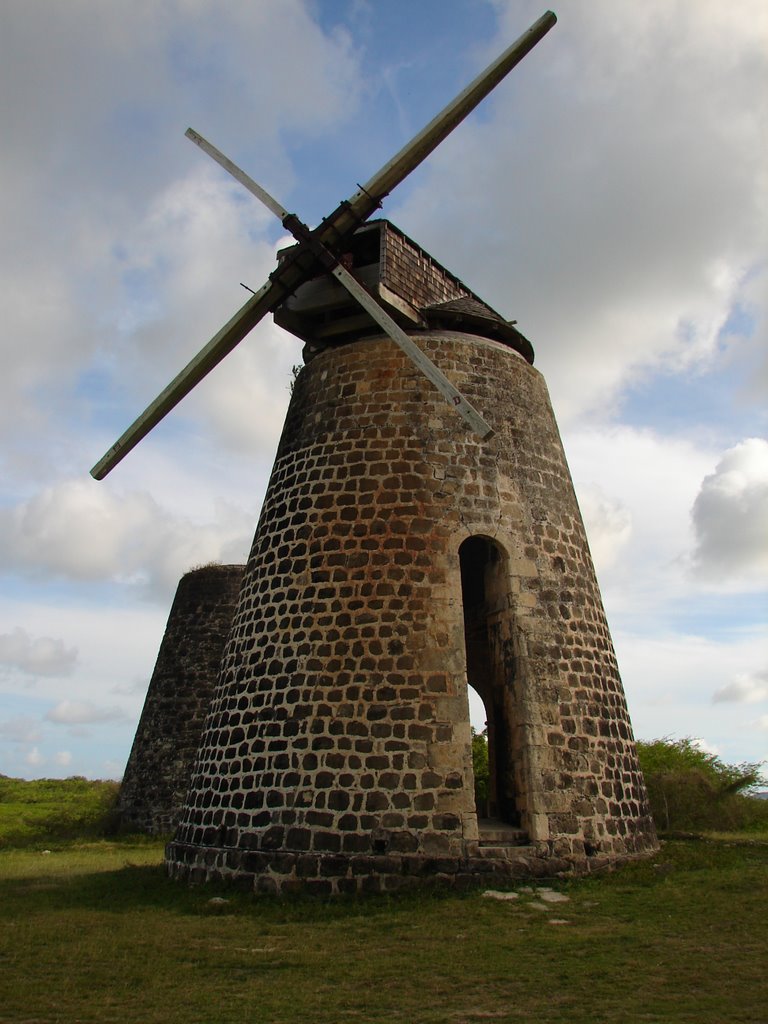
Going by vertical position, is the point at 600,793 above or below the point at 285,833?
above

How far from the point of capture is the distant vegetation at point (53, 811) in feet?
73.0

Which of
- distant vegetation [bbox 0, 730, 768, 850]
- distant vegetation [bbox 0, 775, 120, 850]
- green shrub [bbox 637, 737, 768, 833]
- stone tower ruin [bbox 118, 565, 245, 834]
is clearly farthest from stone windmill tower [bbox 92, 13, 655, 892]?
distant vegetation [bbox 0, 775, 120, 850]

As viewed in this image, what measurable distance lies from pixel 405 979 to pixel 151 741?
17.6m

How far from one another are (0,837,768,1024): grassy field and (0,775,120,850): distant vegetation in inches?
529

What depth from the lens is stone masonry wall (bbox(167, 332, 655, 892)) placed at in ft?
30.2

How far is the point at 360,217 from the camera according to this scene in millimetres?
12555

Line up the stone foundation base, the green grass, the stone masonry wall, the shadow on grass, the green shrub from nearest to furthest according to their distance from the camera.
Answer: the green grass, the shadow on grass, the stone foundation base, the stone masonry wall, the green shrub

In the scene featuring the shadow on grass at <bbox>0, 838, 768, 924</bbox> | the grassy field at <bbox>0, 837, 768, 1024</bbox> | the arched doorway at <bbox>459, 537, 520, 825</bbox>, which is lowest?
the grassy field at <bbox>0, 837, 768, 1024</bbox>

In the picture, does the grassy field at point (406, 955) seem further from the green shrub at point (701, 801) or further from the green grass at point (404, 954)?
the green shrub at point (701, 801)

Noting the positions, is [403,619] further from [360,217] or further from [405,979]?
[360,217]

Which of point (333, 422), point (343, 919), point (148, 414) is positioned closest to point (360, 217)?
point (333, 422)

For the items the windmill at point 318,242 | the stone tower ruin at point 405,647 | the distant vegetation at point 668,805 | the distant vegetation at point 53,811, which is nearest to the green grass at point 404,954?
the stone tower ruin at point 405,647

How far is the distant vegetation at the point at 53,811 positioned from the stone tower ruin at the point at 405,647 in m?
13.0

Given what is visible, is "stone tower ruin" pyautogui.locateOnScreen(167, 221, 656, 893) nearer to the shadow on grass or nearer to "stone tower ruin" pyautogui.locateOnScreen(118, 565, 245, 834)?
the shadow on grass
